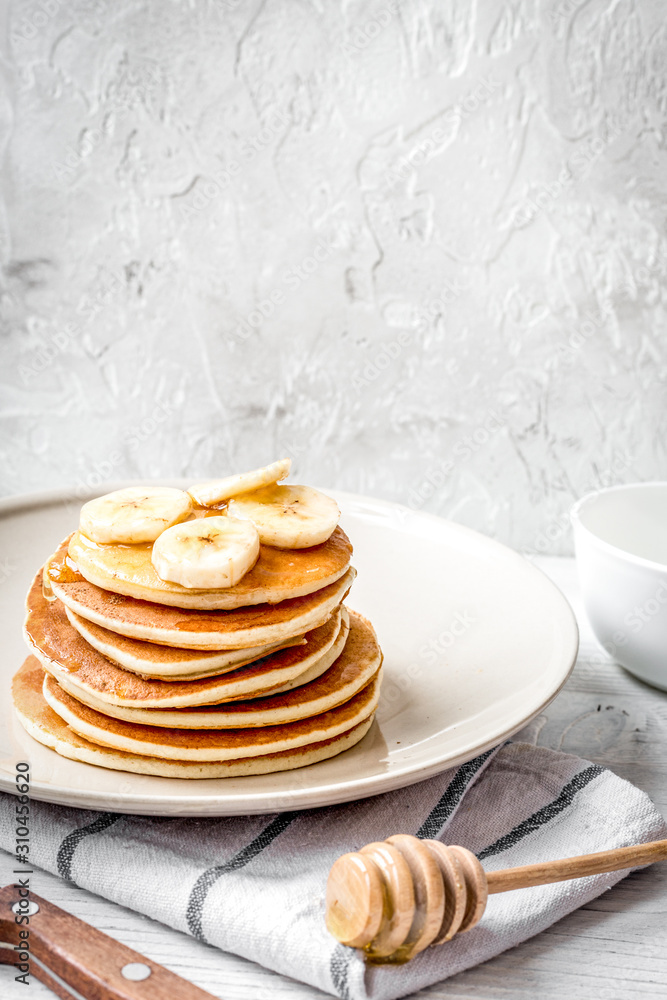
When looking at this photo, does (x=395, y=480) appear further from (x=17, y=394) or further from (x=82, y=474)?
(x=17, y=394)

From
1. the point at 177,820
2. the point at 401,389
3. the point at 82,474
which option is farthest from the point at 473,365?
the point at 177,820

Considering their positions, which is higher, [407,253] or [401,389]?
[407,253]

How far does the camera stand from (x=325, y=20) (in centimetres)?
199

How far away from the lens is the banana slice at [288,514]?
109 cm

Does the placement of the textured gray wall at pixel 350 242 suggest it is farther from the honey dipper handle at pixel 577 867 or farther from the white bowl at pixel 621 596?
the honey dipper handle at pixel 577 867

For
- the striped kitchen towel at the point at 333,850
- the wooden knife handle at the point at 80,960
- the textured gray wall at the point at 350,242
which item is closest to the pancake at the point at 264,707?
the striped kitchen towel at the point at 333,850

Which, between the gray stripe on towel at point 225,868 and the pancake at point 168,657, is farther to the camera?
the pancake at point 168,657

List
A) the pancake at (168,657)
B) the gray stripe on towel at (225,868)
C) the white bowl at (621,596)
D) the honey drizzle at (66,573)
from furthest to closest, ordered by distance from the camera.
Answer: the white bowl at (621,596) < the honey drizzle at (66,573) < the pancake at (168,657) < the gray stripe on towel at (225,868)

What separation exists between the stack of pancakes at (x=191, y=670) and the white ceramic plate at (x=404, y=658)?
0.09 feet

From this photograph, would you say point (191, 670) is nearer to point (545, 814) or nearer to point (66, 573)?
point (66, 573)

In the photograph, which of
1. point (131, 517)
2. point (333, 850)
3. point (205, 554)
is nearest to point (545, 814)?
point (333, 850)

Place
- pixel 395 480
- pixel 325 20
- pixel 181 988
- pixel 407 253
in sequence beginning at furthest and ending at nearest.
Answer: pixel 395 480 < pixel 407 253 < pixel 325 20 < pixel 181 988

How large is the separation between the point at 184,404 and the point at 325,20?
95 cm

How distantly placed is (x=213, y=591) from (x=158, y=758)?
0.66 feet
